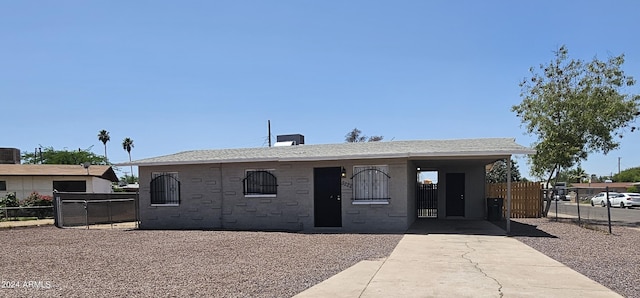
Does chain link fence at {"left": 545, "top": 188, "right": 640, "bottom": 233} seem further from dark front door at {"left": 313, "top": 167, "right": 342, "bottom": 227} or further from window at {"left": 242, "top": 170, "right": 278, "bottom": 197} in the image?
window at {"left": 242, "top": 170, "right": 278, "bottom": 197}

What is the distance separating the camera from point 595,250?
34.6 ft

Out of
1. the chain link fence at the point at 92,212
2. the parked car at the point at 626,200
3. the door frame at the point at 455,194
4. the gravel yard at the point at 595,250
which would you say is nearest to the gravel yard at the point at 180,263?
the gravel yard at the point at 595,250

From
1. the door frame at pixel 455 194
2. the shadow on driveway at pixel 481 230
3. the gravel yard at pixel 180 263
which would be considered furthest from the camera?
the door frame at pixel 455 194

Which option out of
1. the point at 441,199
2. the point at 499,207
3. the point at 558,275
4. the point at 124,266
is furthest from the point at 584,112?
the point at 124,266

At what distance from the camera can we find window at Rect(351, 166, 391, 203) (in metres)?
15.2

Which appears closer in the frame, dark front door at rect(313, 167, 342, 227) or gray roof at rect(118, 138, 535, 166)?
gray roof at rect(118, 138, 535, 166)

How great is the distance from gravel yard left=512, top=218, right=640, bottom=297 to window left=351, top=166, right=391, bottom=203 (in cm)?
421

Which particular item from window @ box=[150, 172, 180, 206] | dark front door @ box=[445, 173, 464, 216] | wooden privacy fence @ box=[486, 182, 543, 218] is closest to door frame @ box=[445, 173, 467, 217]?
dark front door @ box=[445, 173, 464, 216]

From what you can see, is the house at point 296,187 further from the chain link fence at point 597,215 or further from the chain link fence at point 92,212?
the chain link fence at point 597,215

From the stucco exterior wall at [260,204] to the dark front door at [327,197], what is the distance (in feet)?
0.58

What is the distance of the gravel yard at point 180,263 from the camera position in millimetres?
6930

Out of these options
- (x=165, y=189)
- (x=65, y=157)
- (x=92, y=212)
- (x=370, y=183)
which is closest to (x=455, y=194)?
(x=370, y=183)

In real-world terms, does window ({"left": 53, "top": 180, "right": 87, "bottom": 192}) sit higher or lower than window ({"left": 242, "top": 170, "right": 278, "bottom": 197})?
lower

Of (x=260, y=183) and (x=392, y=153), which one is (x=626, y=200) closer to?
(x=392, y=153)
